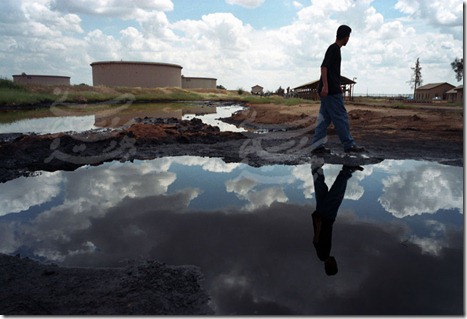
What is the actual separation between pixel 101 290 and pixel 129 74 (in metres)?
54.9

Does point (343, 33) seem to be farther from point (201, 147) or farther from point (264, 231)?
point (264, 231)

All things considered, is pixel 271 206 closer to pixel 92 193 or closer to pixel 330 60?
pixel 92 193

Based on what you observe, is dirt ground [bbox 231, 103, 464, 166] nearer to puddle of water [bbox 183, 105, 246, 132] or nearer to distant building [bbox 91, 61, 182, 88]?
puddle of water [bbox 183, 105, 246, 132]

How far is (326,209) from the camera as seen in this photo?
3.61 metres

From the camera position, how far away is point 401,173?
5.09 metres

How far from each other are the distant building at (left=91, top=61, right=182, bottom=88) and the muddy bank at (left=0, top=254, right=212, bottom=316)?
5431 centimetres

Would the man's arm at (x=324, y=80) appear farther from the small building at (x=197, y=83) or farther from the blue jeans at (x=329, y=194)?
the small building at (x=197, y=83)

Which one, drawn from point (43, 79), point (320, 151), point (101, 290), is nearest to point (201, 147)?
point (320, 151)

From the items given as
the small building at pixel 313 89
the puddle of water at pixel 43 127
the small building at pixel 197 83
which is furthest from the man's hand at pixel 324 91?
the small building at pixel 197 83

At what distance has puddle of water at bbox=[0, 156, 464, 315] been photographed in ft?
6.94

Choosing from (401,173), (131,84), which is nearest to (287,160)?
(401,173)

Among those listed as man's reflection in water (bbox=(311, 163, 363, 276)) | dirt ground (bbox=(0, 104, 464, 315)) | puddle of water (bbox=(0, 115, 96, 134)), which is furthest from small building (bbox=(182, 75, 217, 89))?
man's reflection in water (bbox=(311, 163, 363, 276))

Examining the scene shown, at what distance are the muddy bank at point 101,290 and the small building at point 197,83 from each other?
231 feet

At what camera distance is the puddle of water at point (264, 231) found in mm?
2115
